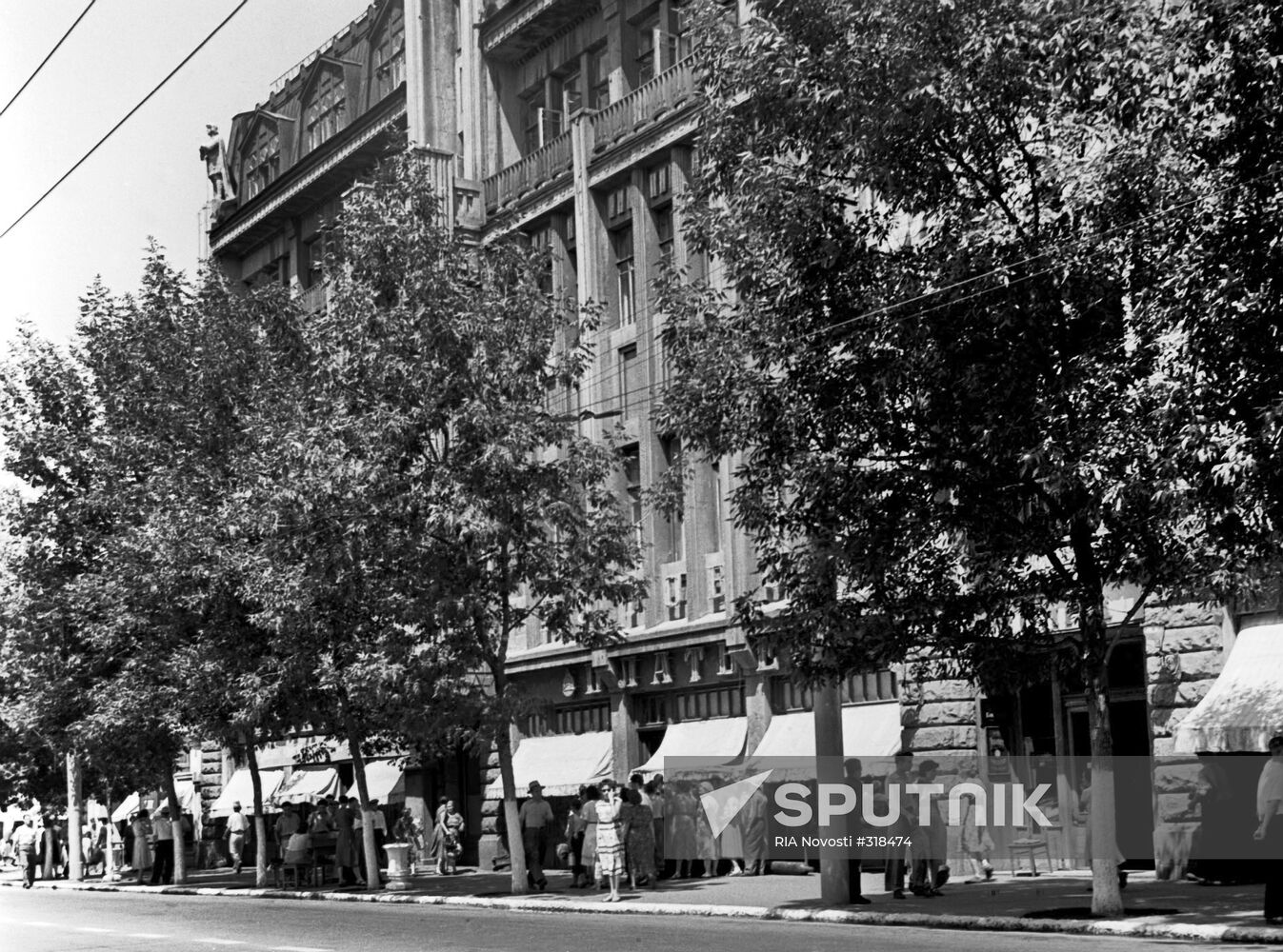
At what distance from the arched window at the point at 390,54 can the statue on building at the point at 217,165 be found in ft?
38.7

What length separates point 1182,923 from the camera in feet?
56.6

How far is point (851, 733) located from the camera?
100 feet

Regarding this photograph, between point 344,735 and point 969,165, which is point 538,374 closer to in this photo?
point 344,735

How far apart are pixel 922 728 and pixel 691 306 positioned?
10118 millimetres

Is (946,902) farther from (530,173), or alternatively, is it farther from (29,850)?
(29,850)

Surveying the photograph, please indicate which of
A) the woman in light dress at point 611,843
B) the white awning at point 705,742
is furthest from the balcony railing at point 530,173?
the woman in light dress at point 611,843

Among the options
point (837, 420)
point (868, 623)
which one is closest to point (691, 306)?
point (837, 420)

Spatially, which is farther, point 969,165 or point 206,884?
point 206,884

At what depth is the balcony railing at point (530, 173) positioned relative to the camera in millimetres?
40375

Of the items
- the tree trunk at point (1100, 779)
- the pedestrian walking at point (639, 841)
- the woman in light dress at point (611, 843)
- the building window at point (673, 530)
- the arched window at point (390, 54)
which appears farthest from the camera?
the arched window at point (390, 54)

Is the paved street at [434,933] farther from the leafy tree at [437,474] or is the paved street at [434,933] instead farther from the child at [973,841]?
the child at [973,841]

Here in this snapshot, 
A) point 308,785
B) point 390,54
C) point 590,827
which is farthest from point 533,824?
point 390,54

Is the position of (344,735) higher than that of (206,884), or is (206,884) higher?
(344,735)

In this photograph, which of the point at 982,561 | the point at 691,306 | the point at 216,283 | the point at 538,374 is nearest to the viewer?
the point at 982,561
